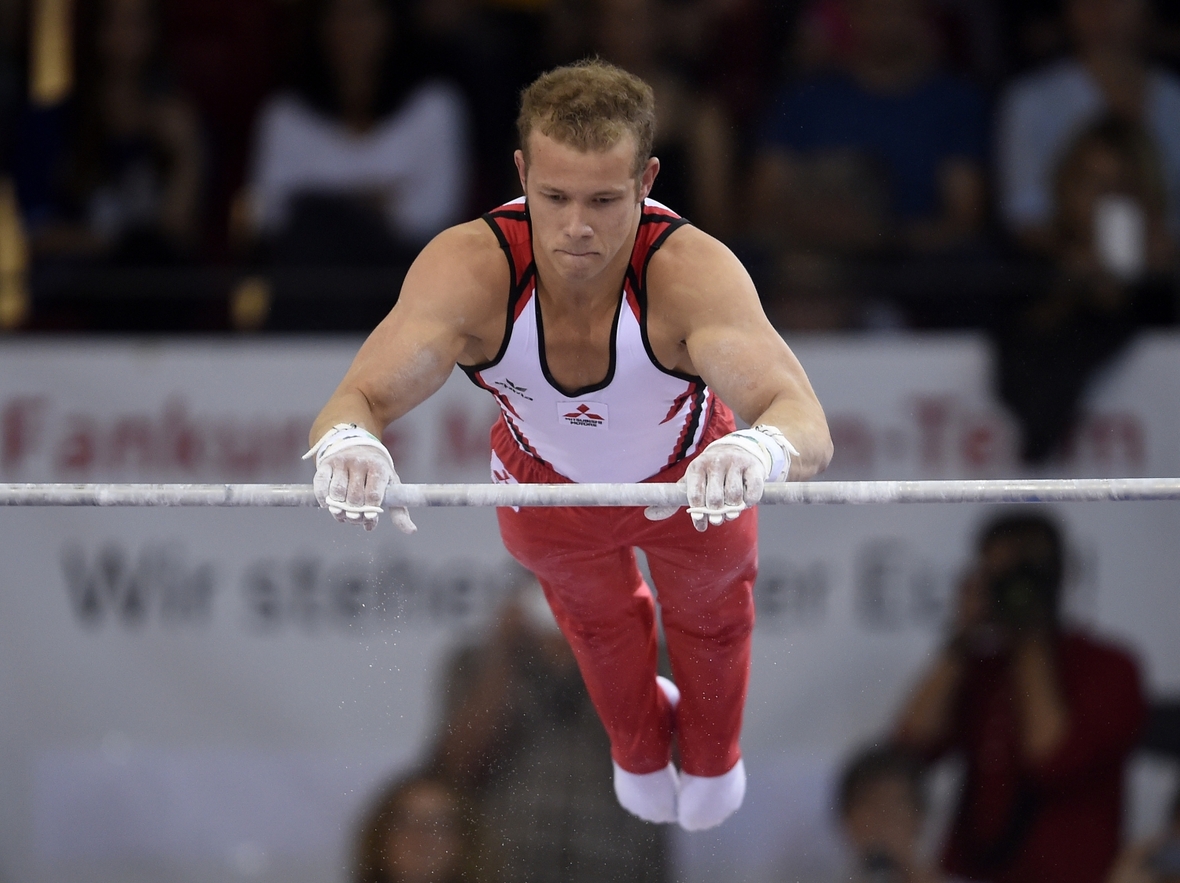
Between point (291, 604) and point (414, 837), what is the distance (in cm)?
73

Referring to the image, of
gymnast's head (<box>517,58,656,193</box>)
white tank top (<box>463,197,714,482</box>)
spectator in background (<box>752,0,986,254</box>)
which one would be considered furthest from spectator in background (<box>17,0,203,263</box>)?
gymnast's head (<box>517,58,656,193</box>)

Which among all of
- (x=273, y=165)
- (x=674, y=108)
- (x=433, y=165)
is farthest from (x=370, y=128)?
(x=674, y=108)

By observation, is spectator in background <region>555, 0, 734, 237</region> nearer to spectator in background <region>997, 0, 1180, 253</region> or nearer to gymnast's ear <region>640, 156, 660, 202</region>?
spectator in background <region>997, 0, 1180, 253</region>

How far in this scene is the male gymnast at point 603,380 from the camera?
2508mm

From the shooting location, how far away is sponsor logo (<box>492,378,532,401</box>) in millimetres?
2793

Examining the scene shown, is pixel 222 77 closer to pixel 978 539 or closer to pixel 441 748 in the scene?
pixel 441 748

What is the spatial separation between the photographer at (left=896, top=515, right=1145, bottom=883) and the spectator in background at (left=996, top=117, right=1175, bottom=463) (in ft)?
1.57

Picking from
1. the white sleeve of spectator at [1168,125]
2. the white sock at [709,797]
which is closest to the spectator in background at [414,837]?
the white sock at [709,797]

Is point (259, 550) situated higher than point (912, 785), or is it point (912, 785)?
point (259, 550)

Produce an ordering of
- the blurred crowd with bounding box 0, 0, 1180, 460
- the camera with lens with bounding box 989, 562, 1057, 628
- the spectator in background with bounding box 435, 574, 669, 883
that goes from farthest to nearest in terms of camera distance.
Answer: the blurred crowd with bounding box 0, 0, 1180, 460
the camera with lens with bounding box 989, 562, 1057, 628
the spectator in background with bounding box 435, 574, 669, 883

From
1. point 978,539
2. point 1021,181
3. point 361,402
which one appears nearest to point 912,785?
point 978,539

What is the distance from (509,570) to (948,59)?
7.25 ft

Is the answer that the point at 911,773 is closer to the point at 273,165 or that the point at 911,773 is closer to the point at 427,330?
the point at 427,330

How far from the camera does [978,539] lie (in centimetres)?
421
